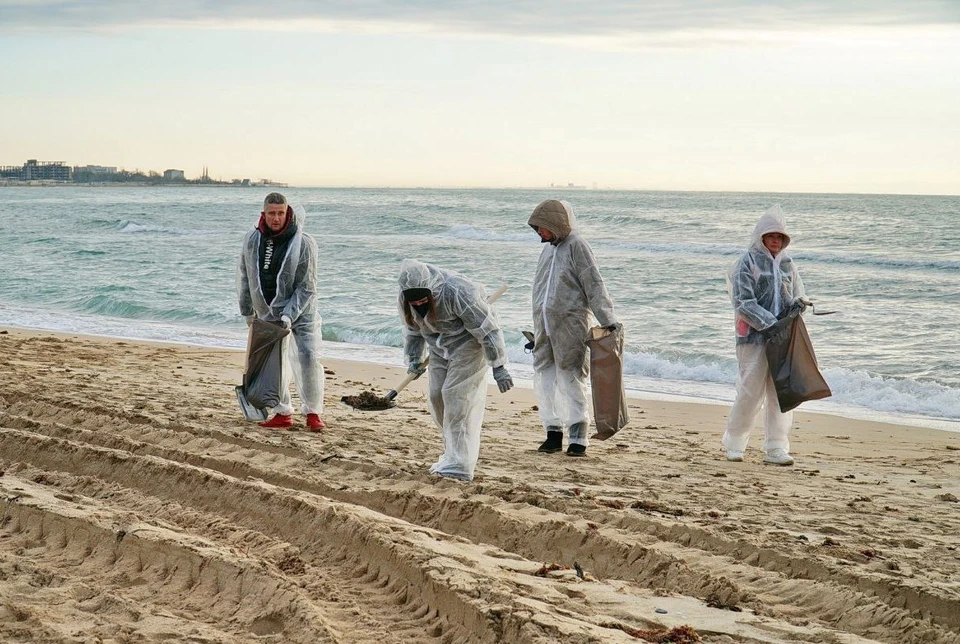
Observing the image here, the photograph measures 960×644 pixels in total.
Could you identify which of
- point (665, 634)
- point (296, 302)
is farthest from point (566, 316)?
point (665, 634)

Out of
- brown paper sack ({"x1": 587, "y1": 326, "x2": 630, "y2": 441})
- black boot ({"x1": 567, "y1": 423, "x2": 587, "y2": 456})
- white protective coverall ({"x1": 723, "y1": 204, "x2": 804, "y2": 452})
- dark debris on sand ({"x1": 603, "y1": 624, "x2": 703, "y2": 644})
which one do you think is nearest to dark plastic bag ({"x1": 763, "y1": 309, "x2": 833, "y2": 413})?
white protective coverall ({"x1": 723, "y1": 204, "x2": 804, "y2": 452})

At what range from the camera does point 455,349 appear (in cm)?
604

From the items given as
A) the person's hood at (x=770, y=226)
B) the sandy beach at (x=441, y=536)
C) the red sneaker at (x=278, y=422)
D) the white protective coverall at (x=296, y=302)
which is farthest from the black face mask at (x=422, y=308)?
the person's hood at (x=770, y=226)

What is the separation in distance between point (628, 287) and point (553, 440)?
13211 mm

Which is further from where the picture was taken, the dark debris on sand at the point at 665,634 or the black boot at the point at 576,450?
the black boot at the point at 576,450

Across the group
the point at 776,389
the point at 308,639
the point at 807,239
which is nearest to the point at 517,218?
the point at 807,239

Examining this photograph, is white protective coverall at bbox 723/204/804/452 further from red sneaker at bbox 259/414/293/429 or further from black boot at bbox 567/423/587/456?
red sneaker at bbox 259/414/293/429

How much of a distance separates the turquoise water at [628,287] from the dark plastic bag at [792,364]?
2890 mm

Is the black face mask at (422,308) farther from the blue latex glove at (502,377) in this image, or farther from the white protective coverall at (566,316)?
the white protective coverall at (566,316)

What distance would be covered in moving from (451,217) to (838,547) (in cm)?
4308

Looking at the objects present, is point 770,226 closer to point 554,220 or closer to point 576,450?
point 554,220

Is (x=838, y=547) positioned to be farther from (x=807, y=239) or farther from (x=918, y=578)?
(x=807, y=239)

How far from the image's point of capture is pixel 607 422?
682 cm

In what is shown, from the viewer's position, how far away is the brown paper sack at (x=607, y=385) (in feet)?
22.3
